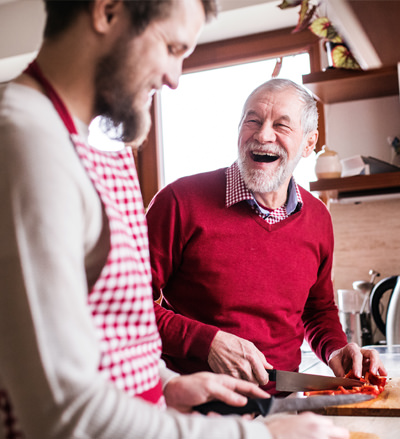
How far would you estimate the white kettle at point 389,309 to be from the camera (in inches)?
81.3

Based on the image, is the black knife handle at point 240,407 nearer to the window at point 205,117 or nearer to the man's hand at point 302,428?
the man's hand at point 302,428

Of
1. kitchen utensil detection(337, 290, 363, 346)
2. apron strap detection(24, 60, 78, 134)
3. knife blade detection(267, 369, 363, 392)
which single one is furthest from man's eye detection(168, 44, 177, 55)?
kitchen utensil detection(337, 290, 363, 346)

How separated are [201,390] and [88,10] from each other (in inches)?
20.0

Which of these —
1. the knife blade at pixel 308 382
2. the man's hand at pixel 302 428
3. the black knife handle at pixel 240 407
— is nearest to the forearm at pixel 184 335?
the knife blade at pixel 308 382

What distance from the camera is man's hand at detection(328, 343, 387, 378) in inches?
49.6

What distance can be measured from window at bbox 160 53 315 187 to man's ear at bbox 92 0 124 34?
230 centimetres

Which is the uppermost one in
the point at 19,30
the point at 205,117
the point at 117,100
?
the point at 19,30

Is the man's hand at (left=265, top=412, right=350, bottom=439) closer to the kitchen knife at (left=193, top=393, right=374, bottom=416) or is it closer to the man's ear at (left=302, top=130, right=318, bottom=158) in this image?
the kitchen knife at (left=193, top=393, right=374, bottom=416)

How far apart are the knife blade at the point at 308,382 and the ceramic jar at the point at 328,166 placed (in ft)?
3.74

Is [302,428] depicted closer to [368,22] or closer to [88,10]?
[88,10]

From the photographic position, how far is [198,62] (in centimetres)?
297

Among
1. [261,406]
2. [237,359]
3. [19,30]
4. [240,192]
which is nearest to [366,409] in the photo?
[237,359]

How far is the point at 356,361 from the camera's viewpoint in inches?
49.4

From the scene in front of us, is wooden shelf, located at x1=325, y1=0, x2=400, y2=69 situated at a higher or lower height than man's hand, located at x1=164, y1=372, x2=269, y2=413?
higher
